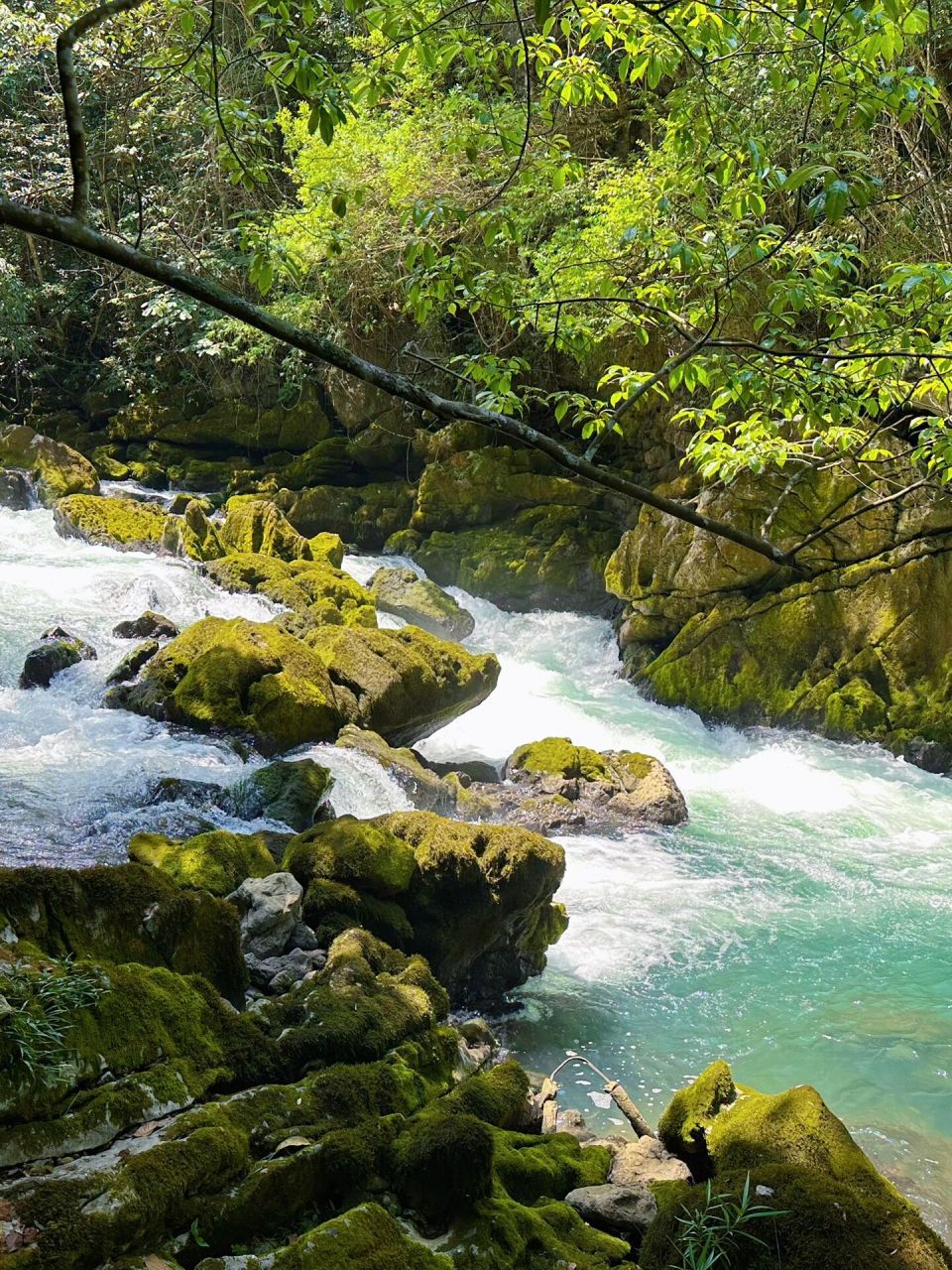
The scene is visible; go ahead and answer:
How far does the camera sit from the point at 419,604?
52.6 ft

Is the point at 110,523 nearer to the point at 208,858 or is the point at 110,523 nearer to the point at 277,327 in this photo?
the point at 208,858

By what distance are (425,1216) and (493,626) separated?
14669 mm

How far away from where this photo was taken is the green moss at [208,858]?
4.98 metres

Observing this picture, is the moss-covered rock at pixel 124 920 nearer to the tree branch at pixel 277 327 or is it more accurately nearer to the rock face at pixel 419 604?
the tree branch at pixel 277 327

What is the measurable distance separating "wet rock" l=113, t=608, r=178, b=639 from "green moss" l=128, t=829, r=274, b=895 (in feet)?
20.0

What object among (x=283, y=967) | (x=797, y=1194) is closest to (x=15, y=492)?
(x=283, y=967)

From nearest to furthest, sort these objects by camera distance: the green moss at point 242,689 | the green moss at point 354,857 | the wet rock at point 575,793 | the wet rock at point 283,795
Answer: the green moss at point 354,857
the wet rock at point 283,795
the green moss at point 242,689
the wet rock at point 575,793

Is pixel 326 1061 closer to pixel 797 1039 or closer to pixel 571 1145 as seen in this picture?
pixel 571 1145

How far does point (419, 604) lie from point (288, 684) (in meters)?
7.06

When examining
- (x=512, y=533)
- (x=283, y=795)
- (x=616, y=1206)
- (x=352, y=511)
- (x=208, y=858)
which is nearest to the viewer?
(x=616, y=1206)

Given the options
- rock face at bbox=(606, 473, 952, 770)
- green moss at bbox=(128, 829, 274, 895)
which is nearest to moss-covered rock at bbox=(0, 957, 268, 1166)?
green moss at bbox=(128, 829, 274, 895)

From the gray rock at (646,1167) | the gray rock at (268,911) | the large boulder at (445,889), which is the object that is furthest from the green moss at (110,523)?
the gray rock at (646,1167)

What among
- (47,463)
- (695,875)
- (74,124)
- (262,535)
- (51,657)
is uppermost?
(74,124)

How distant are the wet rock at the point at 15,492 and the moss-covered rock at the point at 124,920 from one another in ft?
48.1
